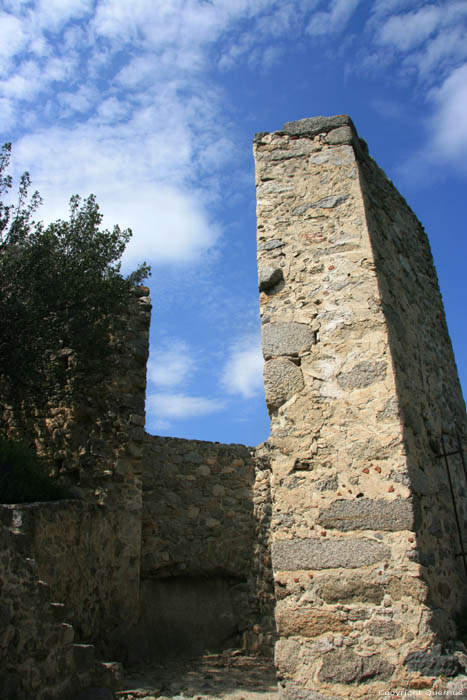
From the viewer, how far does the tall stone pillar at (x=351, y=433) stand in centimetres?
322

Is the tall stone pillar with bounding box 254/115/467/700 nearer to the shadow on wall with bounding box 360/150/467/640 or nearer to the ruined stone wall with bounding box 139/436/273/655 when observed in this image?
the shadow on wall with bounding box 360/150/467/640

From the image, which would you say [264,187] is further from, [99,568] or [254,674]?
[254,674]

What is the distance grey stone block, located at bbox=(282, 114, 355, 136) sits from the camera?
462cm

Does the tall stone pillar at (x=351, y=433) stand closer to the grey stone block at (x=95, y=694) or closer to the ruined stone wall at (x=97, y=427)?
the grey stone block at (x=95, y=694)

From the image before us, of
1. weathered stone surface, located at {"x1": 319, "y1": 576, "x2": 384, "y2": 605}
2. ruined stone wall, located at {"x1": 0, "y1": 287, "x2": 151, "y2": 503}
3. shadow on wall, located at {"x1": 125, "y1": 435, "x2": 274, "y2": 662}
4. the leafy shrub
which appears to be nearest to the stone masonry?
weathered stone surface, located at {"x1": 319, "y1": 576, "x2": 384, "y2": 605}

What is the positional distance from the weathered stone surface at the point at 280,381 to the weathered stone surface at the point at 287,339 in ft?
0.24

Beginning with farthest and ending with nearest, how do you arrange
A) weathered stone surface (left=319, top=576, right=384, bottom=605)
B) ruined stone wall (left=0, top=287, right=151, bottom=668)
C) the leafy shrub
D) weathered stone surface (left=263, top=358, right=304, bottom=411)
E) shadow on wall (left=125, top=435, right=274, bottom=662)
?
shadow on wall (left=125, top=435, right=274, bottom=662) < the leafy shrub < ruined stone wall (left=0, top=287, right=151, bottom=668) < weathered stone surface (left=263, top=358, right=304, bottom=411) < weathered stone surface (left=319, top=576, right=384, bottom=605)

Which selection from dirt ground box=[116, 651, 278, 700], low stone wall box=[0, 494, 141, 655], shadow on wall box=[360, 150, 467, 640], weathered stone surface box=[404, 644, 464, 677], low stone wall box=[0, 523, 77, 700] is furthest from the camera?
low stone wall box=[0, 494, 141, 655]

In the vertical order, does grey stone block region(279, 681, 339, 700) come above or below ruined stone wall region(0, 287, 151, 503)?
below

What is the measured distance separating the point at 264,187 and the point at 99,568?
4.57m

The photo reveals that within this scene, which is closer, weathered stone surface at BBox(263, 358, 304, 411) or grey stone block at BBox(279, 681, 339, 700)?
grey stone block at BBox(279, 681, 339, 700)

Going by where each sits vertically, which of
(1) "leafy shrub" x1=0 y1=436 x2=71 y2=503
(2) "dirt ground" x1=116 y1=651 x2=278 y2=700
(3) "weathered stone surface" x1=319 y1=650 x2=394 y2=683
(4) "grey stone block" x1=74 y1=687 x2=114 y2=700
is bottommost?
(2) "dirt ground" x1=116 y1=651 x2=278 y2=700

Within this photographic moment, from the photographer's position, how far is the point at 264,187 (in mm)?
4594

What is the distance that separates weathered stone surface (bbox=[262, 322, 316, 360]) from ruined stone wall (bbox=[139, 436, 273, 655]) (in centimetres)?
531
